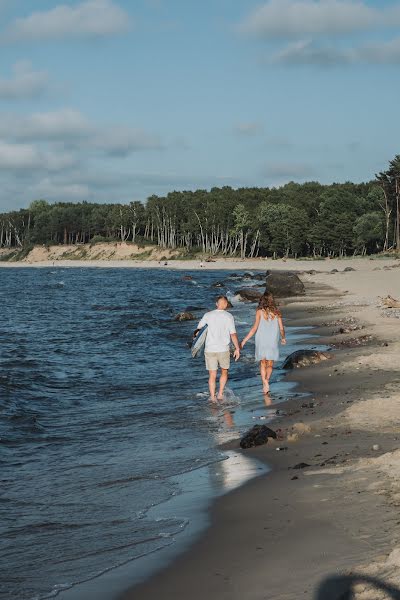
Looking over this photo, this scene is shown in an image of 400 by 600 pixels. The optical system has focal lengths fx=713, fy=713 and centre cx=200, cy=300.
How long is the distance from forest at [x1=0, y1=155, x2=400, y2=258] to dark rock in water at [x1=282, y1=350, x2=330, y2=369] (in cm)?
8231

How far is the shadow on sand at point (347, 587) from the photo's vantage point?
424 centimetres

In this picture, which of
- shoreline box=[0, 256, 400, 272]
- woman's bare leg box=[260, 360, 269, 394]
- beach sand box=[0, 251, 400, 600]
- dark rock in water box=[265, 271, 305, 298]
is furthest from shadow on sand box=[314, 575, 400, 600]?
shoreline box=[0, 256, 400, 272]

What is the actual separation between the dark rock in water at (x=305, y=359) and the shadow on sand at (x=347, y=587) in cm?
1228

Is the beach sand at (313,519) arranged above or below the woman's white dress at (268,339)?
below

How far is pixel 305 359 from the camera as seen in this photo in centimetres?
1695

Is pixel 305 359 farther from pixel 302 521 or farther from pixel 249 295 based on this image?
pixel 249 295

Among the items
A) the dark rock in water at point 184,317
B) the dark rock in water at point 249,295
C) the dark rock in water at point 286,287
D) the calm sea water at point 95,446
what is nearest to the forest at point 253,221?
the dark rock in water at point 286,287

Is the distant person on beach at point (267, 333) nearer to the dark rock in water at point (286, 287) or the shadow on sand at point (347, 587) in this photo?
the shadow on sand at point (347, 587)

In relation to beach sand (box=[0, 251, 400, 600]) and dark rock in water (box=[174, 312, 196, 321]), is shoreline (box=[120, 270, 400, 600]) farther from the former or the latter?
dark rock in water (box=[174, 312, 196, 321])

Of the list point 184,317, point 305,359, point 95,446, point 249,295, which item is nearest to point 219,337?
point 305,359

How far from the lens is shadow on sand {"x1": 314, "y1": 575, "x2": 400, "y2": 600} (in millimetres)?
4238

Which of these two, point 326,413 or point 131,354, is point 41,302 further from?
point 326,413

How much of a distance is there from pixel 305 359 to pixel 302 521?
11.2 metres

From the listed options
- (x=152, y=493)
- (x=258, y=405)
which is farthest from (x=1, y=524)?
(x=258, y=405)
